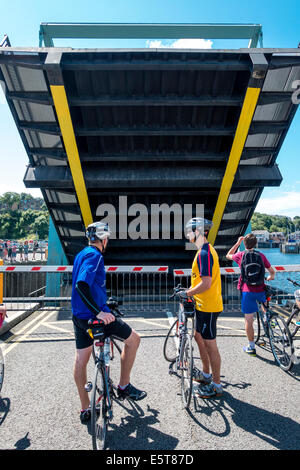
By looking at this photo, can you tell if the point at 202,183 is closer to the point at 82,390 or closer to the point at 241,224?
the point at 241,224

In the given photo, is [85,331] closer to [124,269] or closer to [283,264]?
[124,269]

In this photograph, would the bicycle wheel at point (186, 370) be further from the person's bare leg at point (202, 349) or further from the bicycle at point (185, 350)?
the person's bare leg at point (202, 349)

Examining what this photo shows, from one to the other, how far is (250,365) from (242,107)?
485cm

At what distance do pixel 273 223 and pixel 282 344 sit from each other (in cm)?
17068

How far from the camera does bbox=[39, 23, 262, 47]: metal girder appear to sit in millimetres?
6332

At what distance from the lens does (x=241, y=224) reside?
8930 millimetres

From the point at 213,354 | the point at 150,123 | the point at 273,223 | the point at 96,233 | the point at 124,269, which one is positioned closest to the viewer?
the point at 96,233

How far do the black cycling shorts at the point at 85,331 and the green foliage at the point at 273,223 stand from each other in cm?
15197

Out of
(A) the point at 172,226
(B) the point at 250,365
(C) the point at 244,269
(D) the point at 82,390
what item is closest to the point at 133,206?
(A) the point at 172,226

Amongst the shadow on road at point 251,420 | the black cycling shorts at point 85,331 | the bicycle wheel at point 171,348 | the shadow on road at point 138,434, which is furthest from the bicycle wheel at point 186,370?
the black cycling shorts at point 85,331

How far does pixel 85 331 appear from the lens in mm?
2750

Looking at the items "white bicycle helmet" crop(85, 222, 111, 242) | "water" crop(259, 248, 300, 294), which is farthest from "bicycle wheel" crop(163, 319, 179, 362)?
"water" crop(259, 248, 300, 294)

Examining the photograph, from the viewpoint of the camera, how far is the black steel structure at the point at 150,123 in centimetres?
553

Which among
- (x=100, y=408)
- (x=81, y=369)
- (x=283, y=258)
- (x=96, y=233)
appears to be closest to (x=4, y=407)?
(x=81, y=369)
